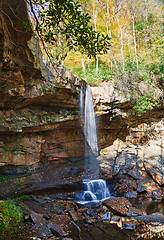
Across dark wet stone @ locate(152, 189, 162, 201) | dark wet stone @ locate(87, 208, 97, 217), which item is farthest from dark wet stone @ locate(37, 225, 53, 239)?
dark wet stone @ locate(152, 189, 162, 201)

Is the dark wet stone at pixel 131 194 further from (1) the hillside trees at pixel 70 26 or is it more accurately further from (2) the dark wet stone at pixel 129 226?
(1) the hillside trees at pixel 70 26

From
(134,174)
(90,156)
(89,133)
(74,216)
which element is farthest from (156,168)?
(74,216)

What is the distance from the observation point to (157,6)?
14922 millimetres

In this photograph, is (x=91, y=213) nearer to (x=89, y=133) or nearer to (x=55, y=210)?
(x=55, y=210)

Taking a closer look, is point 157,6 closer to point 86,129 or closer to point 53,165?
point 86,129

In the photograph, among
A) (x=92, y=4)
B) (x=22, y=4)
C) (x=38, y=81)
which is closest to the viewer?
(x=22, y=4)

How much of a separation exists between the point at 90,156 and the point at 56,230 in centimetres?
740

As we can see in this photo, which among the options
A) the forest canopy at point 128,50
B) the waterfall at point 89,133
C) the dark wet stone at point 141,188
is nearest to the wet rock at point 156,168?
the dark wet stone at point 141,188

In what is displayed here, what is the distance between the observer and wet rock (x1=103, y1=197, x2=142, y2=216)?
689 cm

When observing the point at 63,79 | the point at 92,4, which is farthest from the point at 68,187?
the point at 92,4

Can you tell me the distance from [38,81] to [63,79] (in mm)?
1293

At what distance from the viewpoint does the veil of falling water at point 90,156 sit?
8.98 m

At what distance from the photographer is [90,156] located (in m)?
12.7

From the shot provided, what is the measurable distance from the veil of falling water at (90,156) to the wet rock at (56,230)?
280cm
